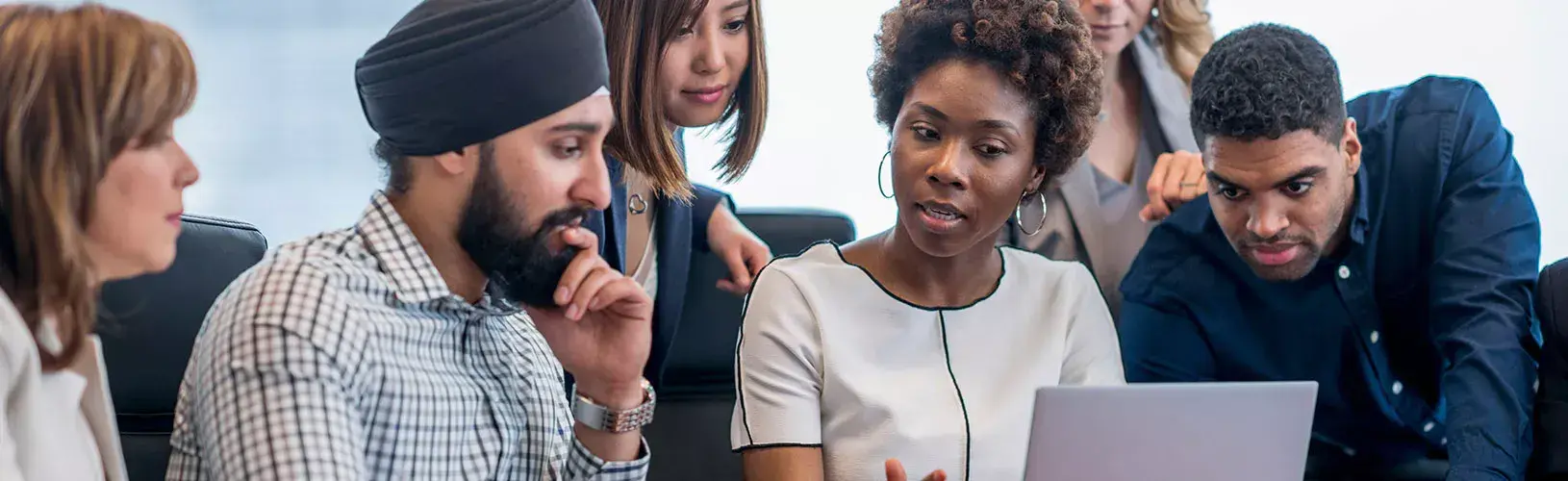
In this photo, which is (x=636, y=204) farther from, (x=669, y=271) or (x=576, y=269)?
(x=576, y=269)

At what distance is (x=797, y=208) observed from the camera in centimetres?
201

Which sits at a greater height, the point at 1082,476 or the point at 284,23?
the point at 284,23

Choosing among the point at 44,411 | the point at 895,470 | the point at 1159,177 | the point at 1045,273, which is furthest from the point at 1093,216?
the point at 44,411

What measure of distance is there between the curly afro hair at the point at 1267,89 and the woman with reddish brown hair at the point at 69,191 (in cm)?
126

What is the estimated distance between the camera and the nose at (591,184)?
1197mm

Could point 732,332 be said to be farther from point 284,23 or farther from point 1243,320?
point 284,23

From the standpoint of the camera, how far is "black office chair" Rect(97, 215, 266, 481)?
134 cm

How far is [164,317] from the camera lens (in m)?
1.35

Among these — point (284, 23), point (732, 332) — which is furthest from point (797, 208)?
point (284, 23)

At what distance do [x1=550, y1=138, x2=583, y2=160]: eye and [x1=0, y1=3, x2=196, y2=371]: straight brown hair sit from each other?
305 millimetres

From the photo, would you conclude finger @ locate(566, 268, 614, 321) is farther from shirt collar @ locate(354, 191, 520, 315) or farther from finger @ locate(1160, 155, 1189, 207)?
finger @ locate(1160, 155, 1189, 207)

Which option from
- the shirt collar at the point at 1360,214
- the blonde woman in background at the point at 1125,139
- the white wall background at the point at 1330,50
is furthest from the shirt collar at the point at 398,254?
the shirt collar at the point at 1360,214

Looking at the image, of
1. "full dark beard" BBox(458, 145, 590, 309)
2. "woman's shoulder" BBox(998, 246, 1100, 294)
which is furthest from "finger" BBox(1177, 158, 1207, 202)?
"full dark beard" BBox(458, 145, 590, 309)

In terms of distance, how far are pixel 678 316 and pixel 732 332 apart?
0.27 ft
